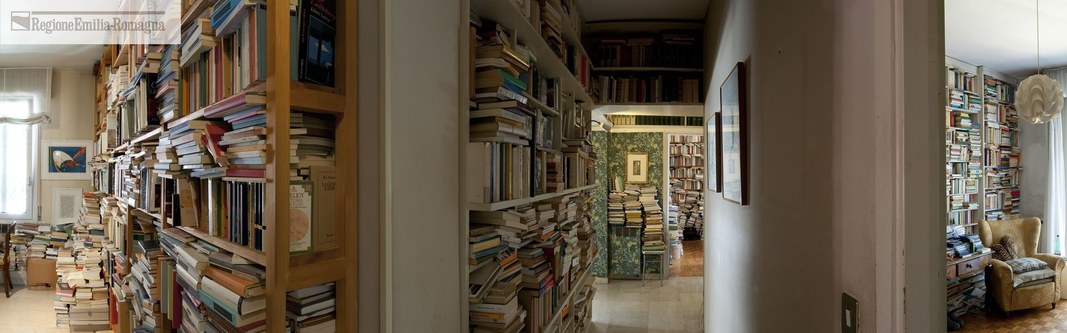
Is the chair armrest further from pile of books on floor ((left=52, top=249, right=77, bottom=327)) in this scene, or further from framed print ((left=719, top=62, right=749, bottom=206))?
pile of books on floor ((left=52, top=249, right=77, bottom=327))

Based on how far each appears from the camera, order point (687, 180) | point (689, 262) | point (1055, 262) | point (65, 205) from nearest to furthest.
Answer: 1. point (1055, 262)
2. point (65, 205)
3. point (689, 262)
4. point (687, 180)

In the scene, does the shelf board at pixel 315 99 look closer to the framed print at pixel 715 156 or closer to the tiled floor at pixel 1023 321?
the framed print at pixel 715 156

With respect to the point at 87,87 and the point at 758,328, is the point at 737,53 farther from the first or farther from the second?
the point at 87,87

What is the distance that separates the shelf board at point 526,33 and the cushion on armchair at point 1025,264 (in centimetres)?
460

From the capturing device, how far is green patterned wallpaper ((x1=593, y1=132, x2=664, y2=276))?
5.77 m

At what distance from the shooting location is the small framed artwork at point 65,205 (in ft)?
18.1

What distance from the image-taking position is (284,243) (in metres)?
0.96

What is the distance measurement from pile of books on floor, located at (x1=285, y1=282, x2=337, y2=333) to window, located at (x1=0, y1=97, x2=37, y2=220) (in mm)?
6946

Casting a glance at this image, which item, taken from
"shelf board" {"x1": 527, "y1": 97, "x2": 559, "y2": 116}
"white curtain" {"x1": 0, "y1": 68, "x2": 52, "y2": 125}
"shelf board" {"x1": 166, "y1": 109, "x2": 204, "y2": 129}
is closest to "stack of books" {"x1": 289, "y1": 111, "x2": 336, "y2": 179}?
"shelf board" {"x1": 166, "y1": 109, "x2": 204, "y2": 129}

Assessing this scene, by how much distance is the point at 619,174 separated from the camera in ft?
20.2

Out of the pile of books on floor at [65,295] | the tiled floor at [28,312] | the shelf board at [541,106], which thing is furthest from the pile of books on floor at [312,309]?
the tiled floor at [28,312]

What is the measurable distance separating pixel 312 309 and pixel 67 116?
6.98 meters

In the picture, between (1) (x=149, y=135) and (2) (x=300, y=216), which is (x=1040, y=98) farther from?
(1) (x=149, y=135)

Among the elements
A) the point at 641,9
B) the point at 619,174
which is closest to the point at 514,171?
the point at 641,9
